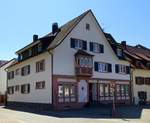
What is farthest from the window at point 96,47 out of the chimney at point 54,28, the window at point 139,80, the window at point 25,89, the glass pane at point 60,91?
the window at point 25,89

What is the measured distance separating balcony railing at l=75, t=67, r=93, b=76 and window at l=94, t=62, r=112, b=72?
2.23 metres

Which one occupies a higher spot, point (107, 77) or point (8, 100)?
point (107, 77)

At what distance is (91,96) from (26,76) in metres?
9.99

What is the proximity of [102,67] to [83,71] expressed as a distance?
482cm

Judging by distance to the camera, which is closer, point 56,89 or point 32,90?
point 56,89

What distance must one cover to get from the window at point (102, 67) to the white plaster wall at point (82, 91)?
10.7 ft

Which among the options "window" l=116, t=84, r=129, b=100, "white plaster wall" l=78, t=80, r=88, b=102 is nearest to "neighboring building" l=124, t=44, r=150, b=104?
"window" l=116, t=84, r=129, b=100

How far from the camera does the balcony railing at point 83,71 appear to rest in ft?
117

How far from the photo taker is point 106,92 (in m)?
40.8

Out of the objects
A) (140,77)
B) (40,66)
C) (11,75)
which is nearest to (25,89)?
(40,66)

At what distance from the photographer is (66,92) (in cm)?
3491

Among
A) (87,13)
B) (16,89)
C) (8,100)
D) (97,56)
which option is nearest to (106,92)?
(97,56)

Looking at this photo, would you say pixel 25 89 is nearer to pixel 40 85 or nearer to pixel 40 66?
pixel 40 85

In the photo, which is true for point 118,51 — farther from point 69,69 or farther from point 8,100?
point 8,100
